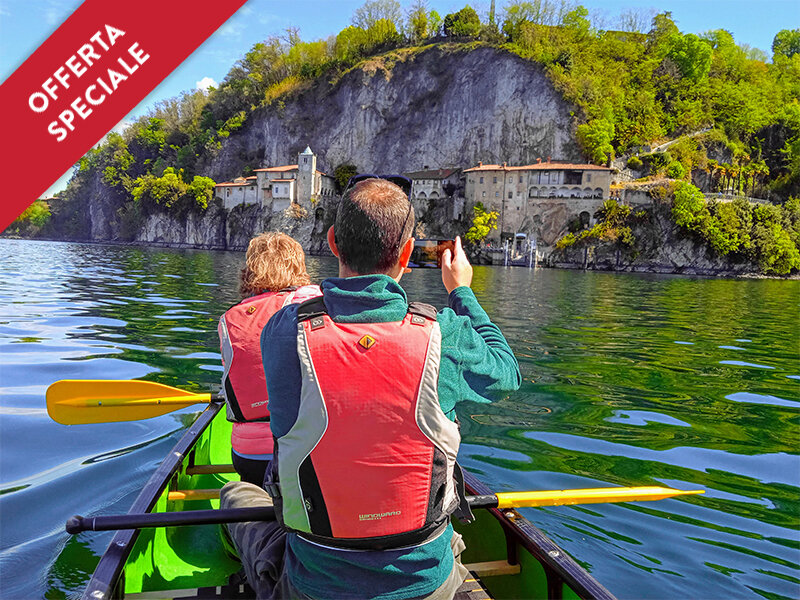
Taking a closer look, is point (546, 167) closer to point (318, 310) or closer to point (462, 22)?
point (462, 22)

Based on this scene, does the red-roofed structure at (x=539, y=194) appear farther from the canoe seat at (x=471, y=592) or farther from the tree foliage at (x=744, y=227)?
the canoe seat at (x=471, y=592)

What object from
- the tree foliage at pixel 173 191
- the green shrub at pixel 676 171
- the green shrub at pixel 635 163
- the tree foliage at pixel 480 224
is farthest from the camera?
the tree foliage at pixel 173 191

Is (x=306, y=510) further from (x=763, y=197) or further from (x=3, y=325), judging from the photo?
(x=763, y=197)

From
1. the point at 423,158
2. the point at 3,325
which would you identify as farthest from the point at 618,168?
the point at 3,325

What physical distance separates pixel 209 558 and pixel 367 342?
259 centimetres

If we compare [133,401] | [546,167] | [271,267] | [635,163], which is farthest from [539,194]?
[271,267]

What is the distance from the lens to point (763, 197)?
5797 cm

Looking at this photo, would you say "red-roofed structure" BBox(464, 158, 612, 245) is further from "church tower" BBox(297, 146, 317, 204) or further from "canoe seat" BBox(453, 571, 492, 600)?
"canoe seat" BBox(453, 571, 492, 600)

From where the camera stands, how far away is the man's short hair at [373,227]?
1.95 meters

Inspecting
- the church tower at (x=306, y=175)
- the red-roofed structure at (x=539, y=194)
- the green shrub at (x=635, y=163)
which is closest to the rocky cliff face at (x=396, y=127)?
the church tower at (x=306, y=175)

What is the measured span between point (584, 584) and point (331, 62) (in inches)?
3180

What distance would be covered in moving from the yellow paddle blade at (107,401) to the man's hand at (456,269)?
338 centimetres

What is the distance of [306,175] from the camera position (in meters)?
66.2

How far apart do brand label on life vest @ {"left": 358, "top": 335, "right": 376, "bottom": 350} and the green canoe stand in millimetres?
1567
